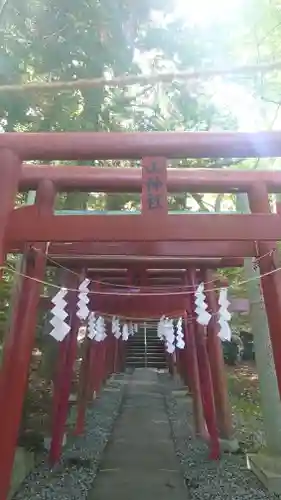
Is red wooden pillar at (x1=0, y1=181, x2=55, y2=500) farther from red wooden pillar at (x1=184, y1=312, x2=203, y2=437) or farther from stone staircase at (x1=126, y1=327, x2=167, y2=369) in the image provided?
stone staircase at (x1=126, y1=327, x2=167, y2=369)

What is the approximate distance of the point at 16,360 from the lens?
493cm

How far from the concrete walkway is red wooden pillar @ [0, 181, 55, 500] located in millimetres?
2191

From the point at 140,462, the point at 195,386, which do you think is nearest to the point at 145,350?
the point at 195,386

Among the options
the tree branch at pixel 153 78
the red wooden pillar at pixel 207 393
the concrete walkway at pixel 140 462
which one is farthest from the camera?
the red wooden pillar at pixel 207 393

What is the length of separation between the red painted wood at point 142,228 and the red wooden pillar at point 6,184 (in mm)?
79

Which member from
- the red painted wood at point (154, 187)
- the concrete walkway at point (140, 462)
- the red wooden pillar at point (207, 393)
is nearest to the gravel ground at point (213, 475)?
the concrete walkway at point (140, 462)

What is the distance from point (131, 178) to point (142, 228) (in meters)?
1.24

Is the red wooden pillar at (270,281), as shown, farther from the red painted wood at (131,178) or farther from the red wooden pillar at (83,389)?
the red wooden pillar at (83,389)

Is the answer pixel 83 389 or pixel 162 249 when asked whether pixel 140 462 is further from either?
pixel 162 249

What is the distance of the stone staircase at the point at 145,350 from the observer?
2669 cm

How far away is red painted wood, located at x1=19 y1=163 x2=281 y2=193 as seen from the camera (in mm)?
4727

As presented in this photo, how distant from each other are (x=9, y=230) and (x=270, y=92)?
5087 millimetres

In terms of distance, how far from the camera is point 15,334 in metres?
4.95

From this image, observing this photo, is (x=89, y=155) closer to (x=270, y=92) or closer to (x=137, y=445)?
(x=270, y=92)
